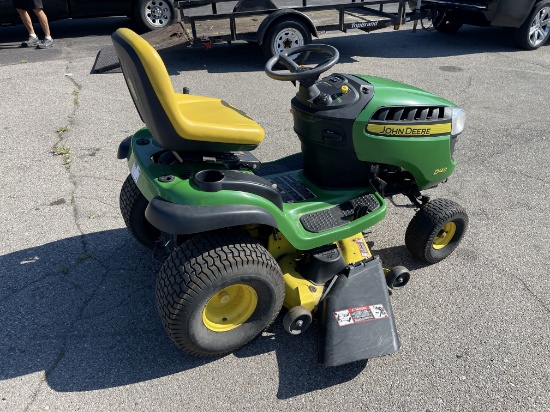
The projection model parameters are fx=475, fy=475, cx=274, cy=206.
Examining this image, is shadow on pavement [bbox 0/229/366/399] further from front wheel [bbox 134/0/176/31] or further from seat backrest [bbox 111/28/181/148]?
front wheel [bbox 134/0/176/31]

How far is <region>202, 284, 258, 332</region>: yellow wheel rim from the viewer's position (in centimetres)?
250

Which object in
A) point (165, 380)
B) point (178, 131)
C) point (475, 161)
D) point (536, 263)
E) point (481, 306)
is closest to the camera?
point (178, 131)

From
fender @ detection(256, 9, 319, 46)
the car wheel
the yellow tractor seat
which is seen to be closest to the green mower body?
Result: the yellow tractor seat

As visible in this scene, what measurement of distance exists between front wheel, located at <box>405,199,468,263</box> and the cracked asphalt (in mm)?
113

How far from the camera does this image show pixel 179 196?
7.19 ft

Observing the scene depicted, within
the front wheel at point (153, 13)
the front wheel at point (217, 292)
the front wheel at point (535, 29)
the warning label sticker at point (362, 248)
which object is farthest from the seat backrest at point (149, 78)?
the front wheel at point (535, 29)

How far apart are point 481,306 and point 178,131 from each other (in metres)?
2.10

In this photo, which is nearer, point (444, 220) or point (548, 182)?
point (444, 220)

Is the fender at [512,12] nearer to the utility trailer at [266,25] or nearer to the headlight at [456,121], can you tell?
the utility trailer at [266,25]

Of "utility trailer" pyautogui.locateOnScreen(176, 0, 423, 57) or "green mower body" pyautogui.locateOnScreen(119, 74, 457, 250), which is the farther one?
"utility trailer" pyautogui.locateOnScreen(176, 0, 423, 57)

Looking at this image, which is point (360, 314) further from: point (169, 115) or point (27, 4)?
point (27, 4)

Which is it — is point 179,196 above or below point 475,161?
above

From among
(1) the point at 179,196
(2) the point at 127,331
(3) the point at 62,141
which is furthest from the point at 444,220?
(3) the point at 62,141

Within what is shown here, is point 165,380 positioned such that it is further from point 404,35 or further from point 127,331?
point 404,35
